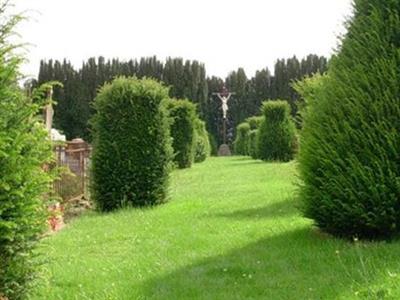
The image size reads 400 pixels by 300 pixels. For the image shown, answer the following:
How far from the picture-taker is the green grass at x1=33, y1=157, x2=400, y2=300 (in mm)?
4727

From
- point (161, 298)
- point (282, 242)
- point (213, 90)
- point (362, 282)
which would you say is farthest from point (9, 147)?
point (213, 90)

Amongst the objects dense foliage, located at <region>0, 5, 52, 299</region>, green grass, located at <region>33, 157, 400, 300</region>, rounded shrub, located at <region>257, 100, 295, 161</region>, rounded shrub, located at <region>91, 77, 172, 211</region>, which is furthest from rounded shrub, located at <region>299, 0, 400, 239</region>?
rounded shrub, located at <region>257, 100, 295, 161</region>

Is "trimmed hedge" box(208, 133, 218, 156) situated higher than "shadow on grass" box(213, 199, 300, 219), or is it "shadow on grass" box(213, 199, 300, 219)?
"trimmed hedge" box(208, 133, 218, 156)

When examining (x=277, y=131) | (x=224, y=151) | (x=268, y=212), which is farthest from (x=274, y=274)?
(x=224, y=151)

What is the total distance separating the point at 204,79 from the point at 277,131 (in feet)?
67.1

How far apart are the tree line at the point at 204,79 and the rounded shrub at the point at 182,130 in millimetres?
17925

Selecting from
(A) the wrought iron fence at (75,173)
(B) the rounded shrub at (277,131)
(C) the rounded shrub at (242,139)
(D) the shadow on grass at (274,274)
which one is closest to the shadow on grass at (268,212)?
(D) the shadow on grass at (274,274)

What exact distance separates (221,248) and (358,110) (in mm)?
2015

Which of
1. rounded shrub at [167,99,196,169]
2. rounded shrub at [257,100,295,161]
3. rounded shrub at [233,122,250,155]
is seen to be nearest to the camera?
rounded shrub at [167,99,196,169]

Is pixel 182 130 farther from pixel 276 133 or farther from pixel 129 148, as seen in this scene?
pixel 129 148

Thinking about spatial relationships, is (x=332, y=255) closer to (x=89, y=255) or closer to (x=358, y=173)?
(x=358, y=173)

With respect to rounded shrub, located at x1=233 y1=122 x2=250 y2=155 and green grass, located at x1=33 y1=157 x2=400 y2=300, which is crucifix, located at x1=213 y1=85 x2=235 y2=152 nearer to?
rounded shrub, located at x1=233 y1=122 x2=250 y2=155

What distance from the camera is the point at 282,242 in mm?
6324

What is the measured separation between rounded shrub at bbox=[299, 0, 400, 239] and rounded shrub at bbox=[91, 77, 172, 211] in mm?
5158
